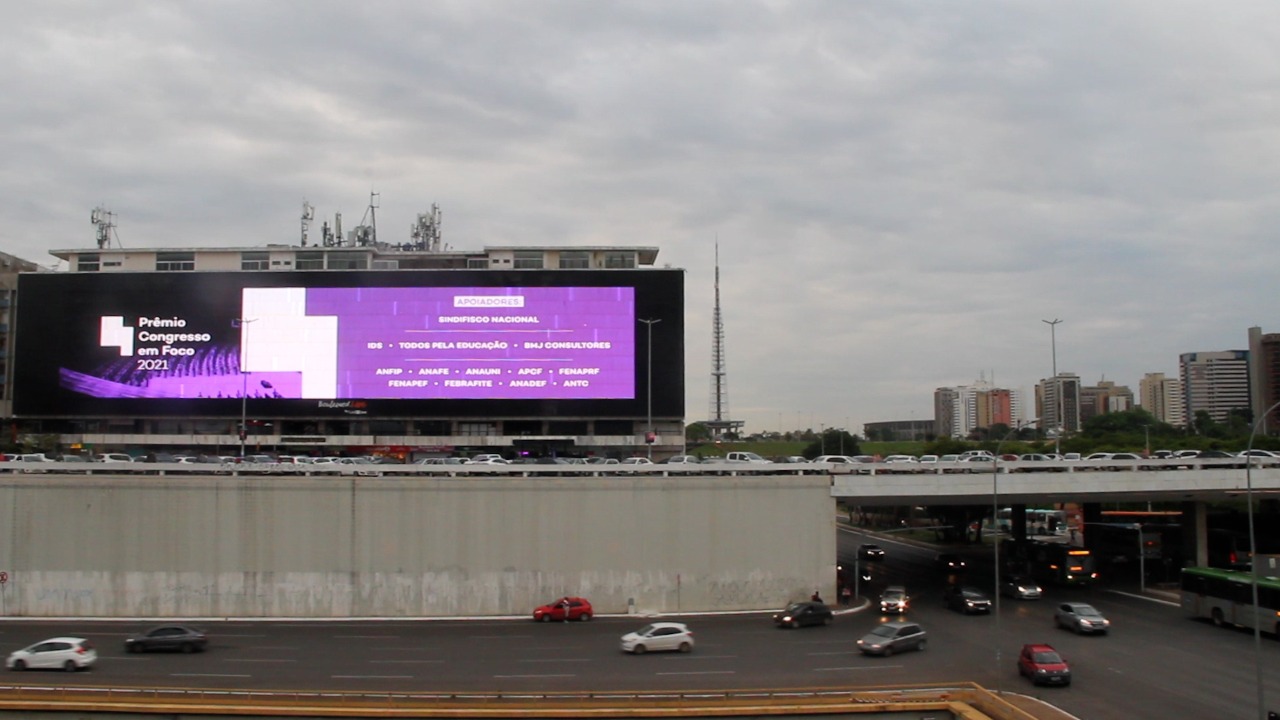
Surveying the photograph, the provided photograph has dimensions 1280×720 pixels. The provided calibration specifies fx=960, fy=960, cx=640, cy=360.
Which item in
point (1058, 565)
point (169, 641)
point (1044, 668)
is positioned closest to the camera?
point (1044, 668)

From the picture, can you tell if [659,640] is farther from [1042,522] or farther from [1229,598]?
[1042,522]

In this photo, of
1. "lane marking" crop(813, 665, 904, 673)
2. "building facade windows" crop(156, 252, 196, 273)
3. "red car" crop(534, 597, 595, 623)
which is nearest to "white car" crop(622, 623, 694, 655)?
"lane marking" crop(813, 665, 904, 673)

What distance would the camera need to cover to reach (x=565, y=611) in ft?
131

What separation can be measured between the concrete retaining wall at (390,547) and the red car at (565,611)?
137 centimetres

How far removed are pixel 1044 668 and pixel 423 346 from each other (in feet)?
181

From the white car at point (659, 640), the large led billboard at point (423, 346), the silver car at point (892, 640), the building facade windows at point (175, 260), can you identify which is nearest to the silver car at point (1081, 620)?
the silver car at point (892, 640)

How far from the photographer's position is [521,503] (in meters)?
42.3

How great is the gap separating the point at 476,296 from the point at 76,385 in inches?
1284

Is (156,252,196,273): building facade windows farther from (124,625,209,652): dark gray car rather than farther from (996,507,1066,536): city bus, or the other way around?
(996,507,1066,536): city bus

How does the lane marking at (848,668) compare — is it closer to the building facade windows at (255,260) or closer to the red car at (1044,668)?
the red car at (1044,668)

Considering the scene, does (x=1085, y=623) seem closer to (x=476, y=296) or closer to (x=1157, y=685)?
(x=1157, y=685)

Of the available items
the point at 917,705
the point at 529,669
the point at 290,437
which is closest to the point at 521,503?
the point at 529,669

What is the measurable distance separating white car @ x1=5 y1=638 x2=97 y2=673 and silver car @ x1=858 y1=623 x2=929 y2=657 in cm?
2509

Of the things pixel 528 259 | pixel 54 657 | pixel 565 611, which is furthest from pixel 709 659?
pixel 528 259
